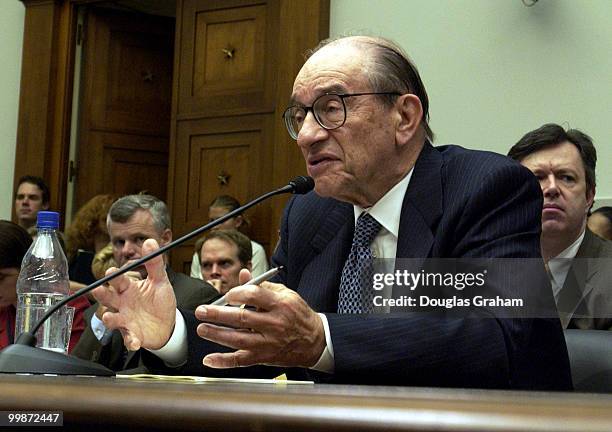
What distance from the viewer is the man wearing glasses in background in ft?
4.81

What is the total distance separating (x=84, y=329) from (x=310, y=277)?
6.27 feet

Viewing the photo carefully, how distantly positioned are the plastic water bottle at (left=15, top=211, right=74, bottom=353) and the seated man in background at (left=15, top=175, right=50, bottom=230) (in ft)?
11.2

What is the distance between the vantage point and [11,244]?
348cm

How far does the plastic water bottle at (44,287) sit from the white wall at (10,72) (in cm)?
453

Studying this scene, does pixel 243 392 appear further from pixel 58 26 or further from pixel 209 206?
pixel 58 26

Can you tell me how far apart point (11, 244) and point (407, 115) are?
1877 millimetres

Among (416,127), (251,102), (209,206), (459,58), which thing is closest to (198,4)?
(251,102)

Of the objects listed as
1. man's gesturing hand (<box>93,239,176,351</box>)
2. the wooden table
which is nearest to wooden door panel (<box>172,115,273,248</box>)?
man's gesturing hand (<box>93,239,176,351</box>)

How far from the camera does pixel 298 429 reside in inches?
32.3

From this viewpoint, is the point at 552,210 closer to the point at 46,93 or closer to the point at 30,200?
the point at 30,200

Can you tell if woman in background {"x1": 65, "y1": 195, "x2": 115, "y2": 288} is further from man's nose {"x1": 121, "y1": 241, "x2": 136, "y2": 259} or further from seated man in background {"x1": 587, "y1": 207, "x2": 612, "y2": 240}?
seated man in background {"x1": 587, "y1": 207, "x2": 612, "y2": 240}

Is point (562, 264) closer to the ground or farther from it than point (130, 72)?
closer to the ground

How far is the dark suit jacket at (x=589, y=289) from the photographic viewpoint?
2506 mm

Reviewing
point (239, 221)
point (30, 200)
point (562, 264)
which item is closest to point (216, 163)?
point (239, 221)
